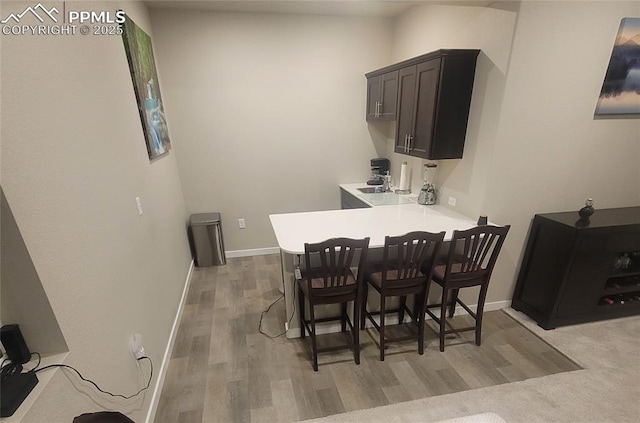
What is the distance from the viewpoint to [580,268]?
2.28 meters

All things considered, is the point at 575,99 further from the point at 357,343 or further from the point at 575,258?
the point at 357,343

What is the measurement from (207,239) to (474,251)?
297 cm

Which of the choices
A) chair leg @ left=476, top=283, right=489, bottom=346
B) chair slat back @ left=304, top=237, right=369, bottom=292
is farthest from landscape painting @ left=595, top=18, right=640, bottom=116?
chair slat back @ left=304, top=237, right=369, bottom=292

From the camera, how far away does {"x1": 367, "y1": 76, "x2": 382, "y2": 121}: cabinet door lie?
3405 millimetres

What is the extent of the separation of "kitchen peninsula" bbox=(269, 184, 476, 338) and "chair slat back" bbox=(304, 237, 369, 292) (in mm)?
169

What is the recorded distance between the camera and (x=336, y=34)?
3475 millimetres

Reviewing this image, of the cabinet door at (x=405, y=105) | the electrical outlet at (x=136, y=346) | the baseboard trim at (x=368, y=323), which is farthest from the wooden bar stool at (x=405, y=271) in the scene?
the electrical outlet at (x=136, y=346)

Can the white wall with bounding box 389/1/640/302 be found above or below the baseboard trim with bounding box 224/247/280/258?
above

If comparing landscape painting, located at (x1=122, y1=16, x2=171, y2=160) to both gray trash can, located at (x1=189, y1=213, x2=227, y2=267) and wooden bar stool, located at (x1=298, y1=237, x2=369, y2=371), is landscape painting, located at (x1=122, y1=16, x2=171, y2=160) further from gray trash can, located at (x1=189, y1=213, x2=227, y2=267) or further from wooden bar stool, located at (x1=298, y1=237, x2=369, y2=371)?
wooden bar stool, located at (x1=298, y1=237, x2=369, y2=371)

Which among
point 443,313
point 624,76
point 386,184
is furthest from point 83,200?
point 624,76

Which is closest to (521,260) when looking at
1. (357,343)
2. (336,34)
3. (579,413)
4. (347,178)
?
(579,413)

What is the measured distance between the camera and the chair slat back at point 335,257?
177 centimetres

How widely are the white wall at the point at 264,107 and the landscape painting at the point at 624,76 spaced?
2.21 metres

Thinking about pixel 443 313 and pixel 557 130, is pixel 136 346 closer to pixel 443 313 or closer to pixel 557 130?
pixel 443 313
